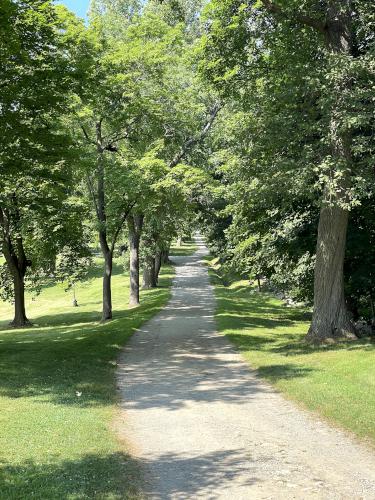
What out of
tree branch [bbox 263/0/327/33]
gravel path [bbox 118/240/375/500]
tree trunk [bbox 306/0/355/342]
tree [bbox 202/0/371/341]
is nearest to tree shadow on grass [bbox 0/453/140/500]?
gravel path [bbox 118/240/375/500]

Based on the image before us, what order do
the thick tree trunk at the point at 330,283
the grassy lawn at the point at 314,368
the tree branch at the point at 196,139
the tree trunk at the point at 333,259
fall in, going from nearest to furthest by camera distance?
the grassy lawn at the point at 314,368 < the tree trunk at the point at 333,259 < the thick tree trunk at the point at 330,283 < the tree branch at the point at 196,139

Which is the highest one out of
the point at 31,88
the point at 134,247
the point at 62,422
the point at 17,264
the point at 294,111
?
the point at 31,88

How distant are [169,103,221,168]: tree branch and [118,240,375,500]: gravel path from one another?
16.7 meters

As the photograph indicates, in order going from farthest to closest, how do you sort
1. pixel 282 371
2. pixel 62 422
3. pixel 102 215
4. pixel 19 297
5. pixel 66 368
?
1. pixel 19 297
2. pixel 102 215
3. pixel 66 368
4. pixel 282 371
5. pixel 62 422

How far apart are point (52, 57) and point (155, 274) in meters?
29.4

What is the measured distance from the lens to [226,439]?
7.87 meters

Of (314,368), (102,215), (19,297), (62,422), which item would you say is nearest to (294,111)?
(314,368)

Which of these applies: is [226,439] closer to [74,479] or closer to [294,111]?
[74,479]

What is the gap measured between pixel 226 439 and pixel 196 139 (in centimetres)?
2312

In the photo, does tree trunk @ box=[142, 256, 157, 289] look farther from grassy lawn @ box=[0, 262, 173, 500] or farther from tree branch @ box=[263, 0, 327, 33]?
tree branch @ box=[263, 0, 327, 33]

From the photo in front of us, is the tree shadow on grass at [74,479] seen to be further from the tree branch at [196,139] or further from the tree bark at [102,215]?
the tree branch at [196,139]

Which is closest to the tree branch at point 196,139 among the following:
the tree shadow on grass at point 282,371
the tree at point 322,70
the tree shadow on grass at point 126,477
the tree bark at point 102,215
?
the tree bark at point 102,215

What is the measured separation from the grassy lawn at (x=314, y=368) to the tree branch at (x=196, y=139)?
10426 millimetres

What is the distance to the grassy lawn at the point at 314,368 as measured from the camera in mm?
9172
